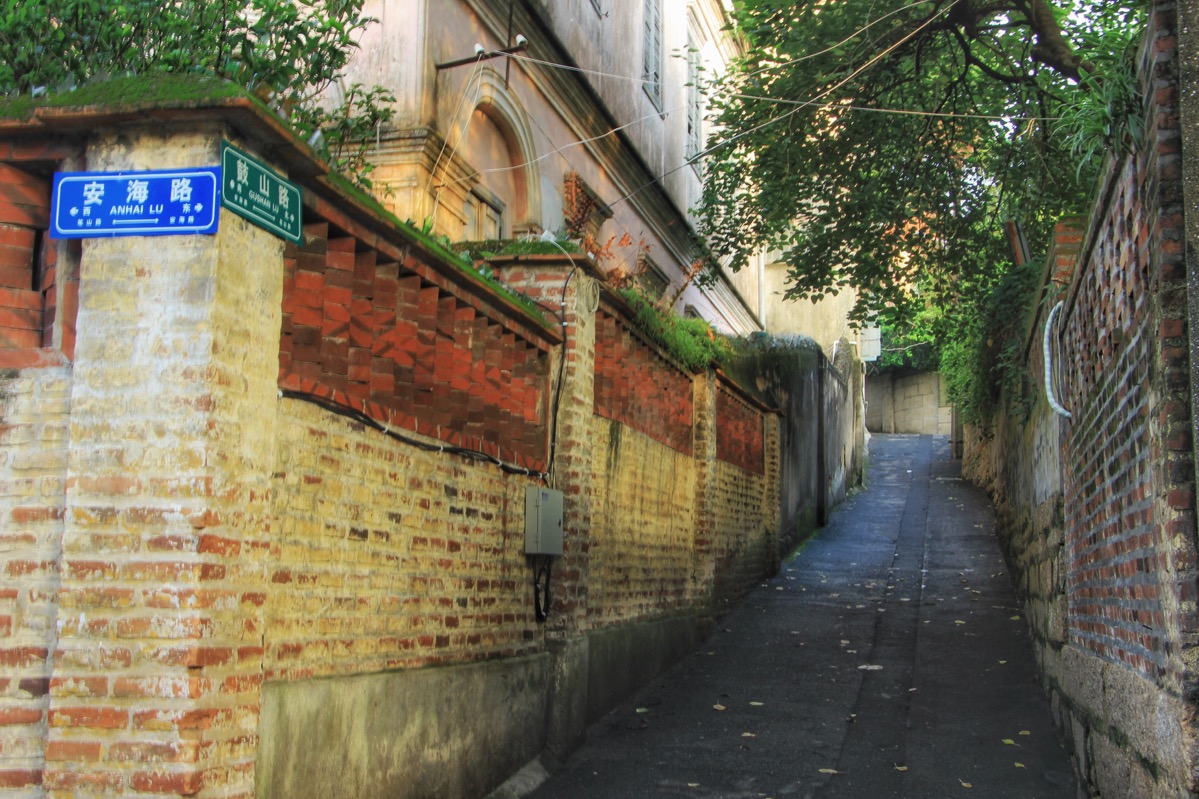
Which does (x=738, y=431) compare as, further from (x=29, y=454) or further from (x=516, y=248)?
(x=29, y=454)

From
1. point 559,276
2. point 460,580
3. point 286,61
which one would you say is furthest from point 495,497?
point 286,61

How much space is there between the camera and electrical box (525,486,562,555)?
684 cm

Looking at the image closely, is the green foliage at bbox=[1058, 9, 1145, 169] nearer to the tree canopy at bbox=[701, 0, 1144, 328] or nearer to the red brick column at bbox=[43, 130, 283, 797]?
the red brick column at bbox=[43, 130, 283, 797]

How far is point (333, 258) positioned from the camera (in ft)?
15.7

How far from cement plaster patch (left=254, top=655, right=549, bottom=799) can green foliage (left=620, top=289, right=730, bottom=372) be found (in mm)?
3071

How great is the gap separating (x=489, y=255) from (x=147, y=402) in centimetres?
391

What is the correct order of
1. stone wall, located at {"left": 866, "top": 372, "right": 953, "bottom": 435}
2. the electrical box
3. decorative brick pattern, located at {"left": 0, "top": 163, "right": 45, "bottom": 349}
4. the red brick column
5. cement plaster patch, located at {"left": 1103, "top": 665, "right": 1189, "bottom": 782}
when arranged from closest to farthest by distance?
1. cement plaster patch, located at {"left": 1103, "top": 665, "right": 1189, "bottom": 782}
2. the red brick column
3. decorative brick pattern, located at {"left": 0, "top": 163, "right": 45, "bottom": 349}
4. the electrical box
5. stone wall, located at {"left": 866, "top": 372, "right": 953, "bottom": 435}

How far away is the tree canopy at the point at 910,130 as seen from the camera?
11125 millimetres

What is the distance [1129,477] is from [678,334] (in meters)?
5.90

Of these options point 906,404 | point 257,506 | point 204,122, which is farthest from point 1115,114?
point 906,404

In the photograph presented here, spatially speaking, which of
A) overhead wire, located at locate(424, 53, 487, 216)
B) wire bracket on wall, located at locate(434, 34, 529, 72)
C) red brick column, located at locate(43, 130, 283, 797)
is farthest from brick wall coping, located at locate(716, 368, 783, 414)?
red brick column, located at locate(43, 130, 283, 797)

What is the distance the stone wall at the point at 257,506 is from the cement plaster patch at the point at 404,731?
14 millimetres

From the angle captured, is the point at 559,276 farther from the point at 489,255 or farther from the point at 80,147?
the point at 80,147

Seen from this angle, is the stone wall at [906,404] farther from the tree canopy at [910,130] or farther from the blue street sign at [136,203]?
the blue street sign at [136,203]
